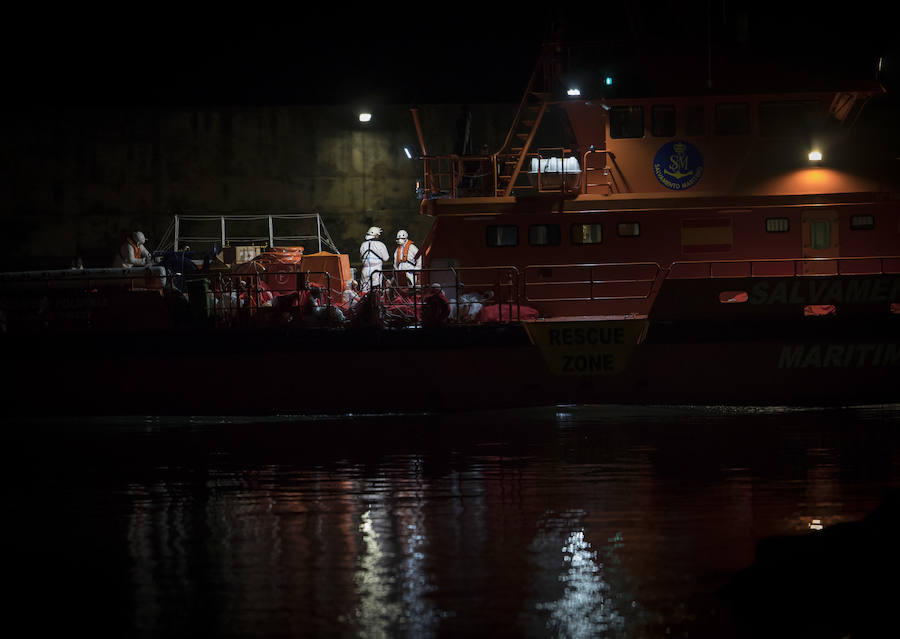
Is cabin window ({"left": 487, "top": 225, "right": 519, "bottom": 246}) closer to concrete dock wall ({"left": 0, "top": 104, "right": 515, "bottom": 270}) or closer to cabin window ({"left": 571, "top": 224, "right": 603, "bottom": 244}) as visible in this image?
cabin window ({"left": 571, "top": 224, "right": 603, "bottom": 244})

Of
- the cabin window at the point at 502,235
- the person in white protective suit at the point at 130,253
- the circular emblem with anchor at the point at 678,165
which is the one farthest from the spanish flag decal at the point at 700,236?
the person in white protective suit at the point at 130,253

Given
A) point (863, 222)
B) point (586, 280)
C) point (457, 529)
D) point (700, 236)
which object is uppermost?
point (863, 222)

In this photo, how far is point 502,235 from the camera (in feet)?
44.2

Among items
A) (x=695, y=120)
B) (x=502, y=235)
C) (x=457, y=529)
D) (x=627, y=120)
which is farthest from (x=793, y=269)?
(x=457, y=529)

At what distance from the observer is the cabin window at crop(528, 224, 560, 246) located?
13383 mm

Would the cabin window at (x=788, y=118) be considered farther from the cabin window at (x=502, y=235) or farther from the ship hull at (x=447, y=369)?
the cabin window at (x=502, y=235)

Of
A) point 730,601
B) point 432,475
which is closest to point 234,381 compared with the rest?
point 432,475

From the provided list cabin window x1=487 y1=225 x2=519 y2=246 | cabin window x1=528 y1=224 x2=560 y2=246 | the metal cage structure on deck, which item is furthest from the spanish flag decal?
the metal cage structure on deck

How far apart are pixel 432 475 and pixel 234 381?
4892mm

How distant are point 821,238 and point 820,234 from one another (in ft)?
0.19

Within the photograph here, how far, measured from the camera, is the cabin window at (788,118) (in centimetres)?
1322

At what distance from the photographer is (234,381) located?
13.0 m

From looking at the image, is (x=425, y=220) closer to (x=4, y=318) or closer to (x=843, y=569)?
(x=4, y=318)

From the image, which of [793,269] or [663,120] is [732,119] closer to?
[663,120]
